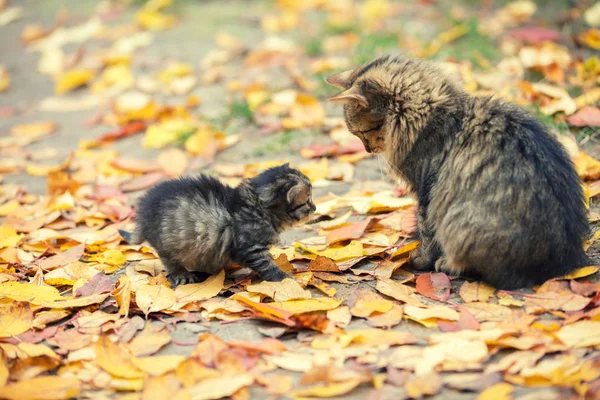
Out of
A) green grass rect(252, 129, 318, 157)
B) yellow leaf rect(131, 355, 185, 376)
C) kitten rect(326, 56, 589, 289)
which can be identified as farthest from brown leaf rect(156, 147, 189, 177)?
yellow leaf rect(131, 355, 185, 376)

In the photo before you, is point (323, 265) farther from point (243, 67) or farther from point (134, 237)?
point (243, 67)

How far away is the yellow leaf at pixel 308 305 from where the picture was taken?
370 cm

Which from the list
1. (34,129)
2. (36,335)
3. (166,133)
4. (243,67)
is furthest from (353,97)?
(34,129)

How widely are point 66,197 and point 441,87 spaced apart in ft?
10.8

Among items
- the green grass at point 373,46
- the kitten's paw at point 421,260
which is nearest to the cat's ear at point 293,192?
the kitten's paw at point 421,260

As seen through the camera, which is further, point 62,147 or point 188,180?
point 62,147

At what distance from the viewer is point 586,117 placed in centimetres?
549

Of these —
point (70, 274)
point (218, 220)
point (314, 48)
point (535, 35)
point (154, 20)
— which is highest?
point (535, 35)

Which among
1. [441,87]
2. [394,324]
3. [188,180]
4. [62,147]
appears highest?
[441,87]

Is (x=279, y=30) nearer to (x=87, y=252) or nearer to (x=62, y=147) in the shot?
(x=62, y=147)

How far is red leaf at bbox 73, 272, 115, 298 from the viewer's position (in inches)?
161

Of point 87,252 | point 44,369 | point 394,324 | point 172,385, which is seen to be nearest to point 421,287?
point 394,324

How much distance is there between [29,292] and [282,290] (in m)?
1.50

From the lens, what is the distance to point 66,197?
5691mm
